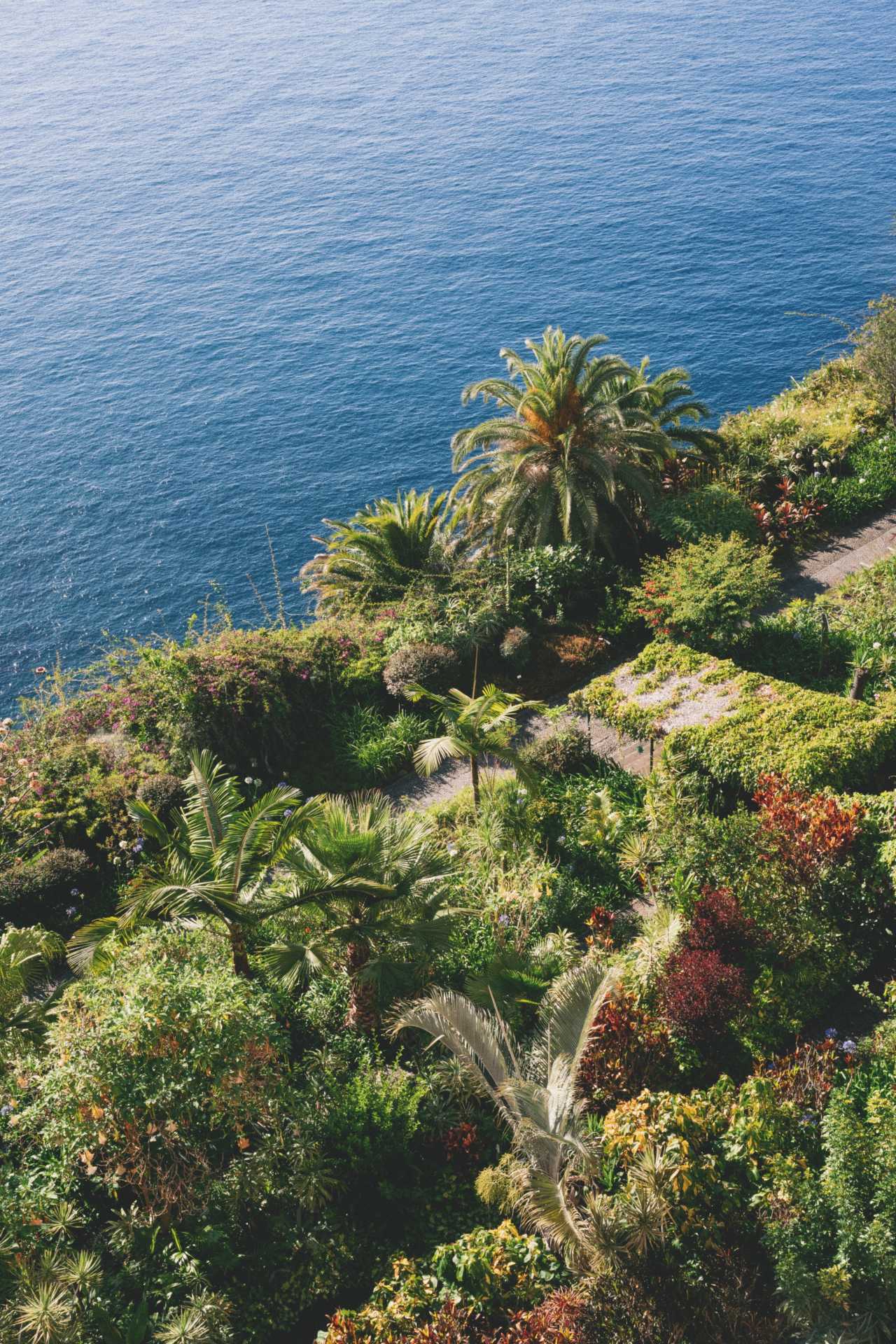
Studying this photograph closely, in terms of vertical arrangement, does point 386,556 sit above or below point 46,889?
above

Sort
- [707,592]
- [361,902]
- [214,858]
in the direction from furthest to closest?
[707,592], [214,858], [361,902]

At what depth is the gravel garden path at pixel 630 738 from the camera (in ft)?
51.6

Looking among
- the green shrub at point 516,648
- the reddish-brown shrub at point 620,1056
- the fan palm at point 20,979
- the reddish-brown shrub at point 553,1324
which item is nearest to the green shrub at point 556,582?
the green shrub at point 516,648

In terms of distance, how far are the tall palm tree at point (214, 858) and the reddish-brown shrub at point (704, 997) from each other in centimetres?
420

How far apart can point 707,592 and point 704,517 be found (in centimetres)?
313

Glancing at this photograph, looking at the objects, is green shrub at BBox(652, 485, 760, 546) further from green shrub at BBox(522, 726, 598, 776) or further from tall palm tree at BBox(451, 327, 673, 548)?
green shrub at BBox(522, 726, 598, 776)

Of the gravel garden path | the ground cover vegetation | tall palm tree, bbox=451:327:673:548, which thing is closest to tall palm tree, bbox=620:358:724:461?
tall palm tree, bbox=451:327:673:548

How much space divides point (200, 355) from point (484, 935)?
37.1 metres

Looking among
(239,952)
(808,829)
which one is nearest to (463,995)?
(239,952)

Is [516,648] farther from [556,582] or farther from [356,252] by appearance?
[356,252]

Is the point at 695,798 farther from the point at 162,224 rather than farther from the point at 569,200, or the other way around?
the point at 162,224

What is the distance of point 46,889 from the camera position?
14750 mm

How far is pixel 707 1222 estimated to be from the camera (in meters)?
8.75

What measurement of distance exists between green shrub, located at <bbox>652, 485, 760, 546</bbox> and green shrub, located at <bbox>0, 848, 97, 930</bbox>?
455 inches
